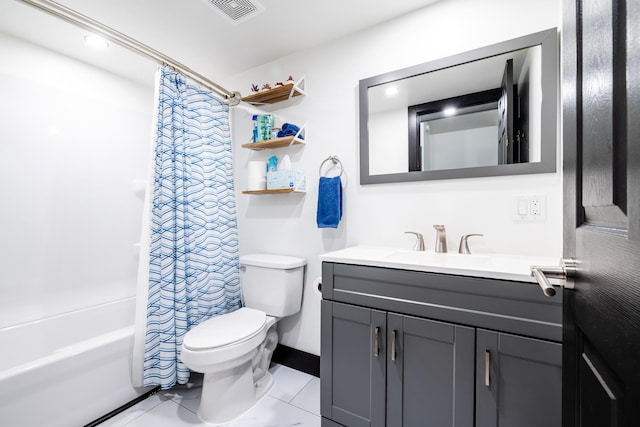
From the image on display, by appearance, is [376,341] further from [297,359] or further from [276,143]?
[276,143]

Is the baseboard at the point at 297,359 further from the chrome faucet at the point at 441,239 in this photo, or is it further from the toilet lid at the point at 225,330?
the chrome faucet at the point at 441,239

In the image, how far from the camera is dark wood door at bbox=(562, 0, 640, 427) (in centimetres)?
30

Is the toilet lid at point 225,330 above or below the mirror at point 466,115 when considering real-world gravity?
below

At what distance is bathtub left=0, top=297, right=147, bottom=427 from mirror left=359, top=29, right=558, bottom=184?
187cm

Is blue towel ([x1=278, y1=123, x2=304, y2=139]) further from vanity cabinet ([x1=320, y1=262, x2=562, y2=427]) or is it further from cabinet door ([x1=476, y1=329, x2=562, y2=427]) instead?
cabinet door ([x1=476, y1=329, x2=562, y2=427])

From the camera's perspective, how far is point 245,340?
155cm

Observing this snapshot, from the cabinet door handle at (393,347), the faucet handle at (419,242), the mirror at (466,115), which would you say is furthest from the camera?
the faucet handle at (419,242)

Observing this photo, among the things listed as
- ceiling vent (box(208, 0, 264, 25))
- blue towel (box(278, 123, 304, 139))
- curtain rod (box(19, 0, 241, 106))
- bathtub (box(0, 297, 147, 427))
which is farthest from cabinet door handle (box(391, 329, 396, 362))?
curtain rod (box(19, 0, 241, 106))

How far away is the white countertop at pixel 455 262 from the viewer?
104cm

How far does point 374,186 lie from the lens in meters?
1.77

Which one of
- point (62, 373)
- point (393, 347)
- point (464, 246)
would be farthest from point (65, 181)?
point (464, 246)

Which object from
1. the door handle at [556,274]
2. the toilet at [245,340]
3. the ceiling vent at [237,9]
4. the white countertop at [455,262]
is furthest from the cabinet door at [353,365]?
the ceiling vent at [237,9]

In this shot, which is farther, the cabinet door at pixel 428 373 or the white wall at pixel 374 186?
the white wall at pixel 374 186

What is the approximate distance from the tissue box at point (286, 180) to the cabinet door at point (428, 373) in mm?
1113
